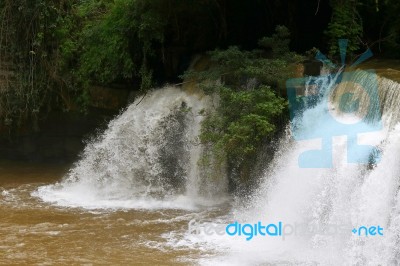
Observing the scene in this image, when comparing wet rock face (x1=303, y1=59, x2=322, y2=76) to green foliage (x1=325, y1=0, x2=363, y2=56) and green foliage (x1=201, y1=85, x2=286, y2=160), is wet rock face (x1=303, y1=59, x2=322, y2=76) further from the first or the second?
green foliage (x1=201, y1=85, x2=286, y2=160)

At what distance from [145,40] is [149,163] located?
1.94m

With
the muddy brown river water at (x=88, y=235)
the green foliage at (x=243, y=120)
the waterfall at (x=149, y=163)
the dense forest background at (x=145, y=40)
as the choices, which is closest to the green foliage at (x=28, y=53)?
the dense forest background at (x=145, y=40)

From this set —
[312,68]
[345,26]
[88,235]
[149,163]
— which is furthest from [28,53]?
[345,26]

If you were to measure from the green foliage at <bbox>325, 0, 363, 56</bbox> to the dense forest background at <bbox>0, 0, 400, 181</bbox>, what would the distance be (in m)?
0.01

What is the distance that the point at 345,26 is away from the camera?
31.4ft

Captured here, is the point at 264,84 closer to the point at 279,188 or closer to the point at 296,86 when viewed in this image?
the point at 296,86

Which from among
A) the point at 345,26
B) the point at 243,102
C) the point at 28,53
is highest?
the point at 345,26

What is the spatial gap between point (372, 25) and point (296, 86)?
232 cm

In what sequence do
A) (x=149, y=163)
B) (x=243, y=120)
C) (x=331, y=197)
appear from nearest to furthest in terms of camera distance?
(x=331, y=197) < (x=243, y=120) < (x=149, y=163)

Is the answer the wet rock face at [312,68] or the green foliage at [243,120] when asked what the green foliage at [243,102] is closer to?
the green foliage at [243,120]

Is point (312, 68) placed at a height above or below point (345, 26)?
below

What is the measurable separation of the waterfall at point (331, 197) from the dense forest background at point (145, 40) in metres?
0.94

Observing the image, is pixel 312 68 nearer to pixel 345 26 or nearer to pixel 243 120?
pixel 345 26

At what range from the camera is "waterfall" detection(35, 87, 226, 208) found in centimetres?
987
